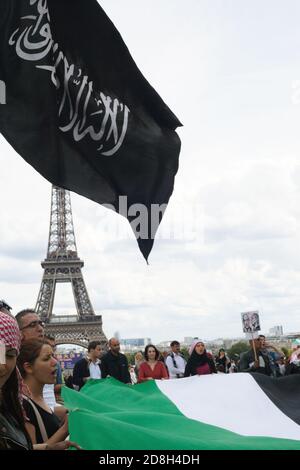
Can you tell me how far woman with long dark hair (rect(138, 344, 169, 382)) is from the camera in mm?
10750

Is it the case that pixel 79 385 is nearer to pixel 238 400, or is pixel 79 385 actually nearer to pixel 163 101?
pixel 238 400

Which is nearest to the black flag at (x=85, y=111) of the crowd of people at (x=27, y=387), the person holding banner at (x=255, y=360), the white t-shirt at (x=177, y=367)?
the crowd of people at (x=27, y=387)

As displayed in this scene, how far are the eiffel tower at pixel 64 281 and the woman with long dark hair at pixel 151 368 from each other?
55872mm

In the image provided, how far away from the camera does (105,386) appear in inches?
309

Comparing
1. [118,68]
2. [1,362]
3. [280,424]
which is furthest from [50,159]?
[1,362]

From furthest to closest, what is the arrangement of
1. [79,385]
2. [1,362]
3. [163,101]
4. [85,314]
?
[85,314] < [79,385] < [163,101] < [1,362]

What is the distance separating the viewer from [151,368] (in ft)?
35.5

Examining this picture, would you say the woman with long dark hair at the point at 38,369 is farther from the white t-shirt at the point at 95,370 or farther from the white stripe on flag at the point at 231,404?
the white t-shirt at the point at 95,370

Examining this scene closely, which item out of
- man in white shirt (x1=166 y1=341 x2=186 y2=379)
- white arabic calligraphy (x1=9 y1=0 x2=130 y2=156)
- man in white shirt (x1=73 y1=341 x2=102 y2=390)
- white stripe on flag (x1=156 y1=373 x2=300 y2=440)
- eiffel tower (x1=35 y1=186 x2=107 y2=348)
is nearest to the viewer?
white arabic calligraphy (x1=9 y1=0 x2=130 y2=156)

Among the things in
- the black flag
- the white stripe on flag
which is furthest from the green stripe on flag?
the black flag

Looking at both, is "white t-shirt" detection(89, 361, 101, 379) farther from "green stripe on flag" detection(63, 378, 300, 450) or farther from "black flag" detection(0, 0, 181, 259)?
"black flag" detection(0, 0, 181, 259)

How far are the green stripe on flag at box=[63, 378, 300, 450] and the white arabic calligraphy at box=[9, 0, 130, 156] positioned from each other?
7.61ft
